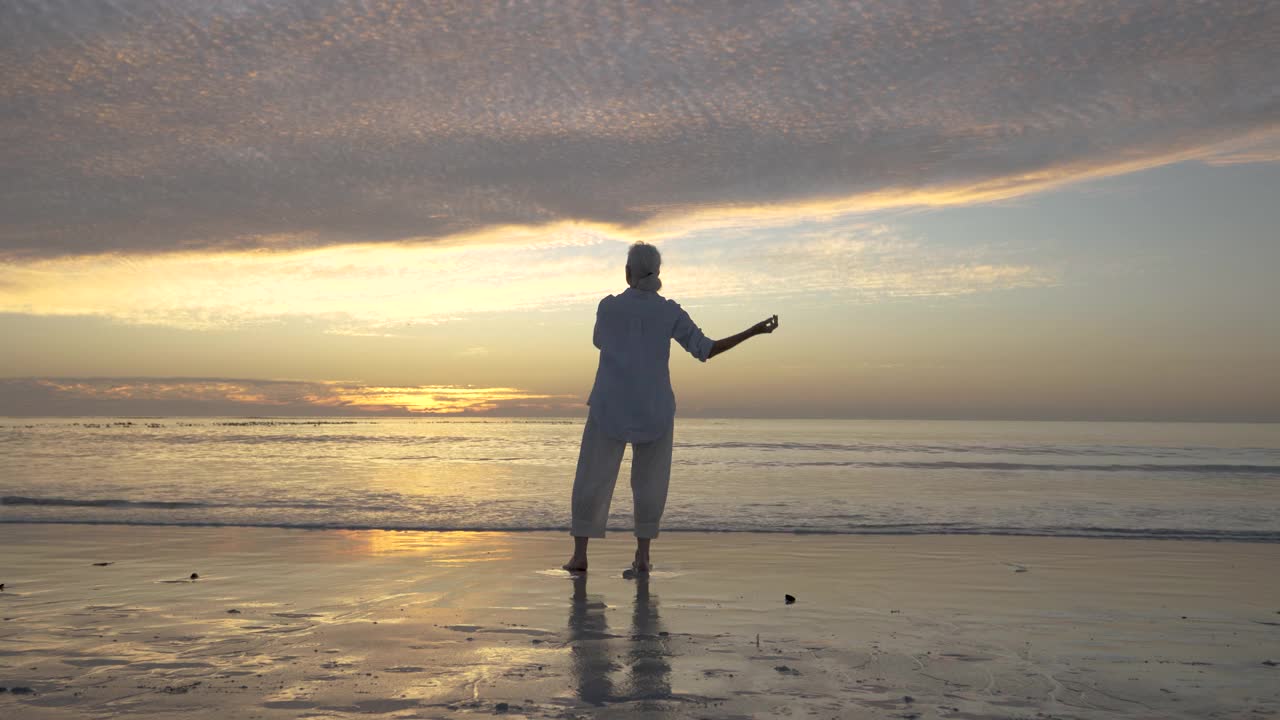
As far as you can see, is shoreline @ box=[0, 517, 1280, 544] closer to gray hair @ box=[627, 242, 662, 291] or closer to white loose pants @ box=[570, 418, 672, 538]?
white loose pants @ box=[570, 418, 672, 538]

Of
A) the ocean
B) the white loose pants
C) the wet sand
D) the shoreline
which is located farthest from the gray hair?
the ocean

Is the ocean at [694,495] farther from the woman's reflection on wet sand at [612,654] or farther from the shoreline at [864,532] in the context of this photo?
the woman's reflection on wet sand at [612,654]

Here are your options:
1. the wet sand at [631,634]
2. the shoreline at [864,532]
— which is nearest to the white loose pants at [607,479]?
the wet sand at [631,634]

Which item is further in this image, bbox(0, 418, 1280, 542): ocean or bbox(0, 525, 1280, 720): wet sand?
bbox(0, 418, 1280, 542): ocean

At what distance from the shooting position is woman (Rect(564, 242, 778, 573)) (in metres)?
6.45

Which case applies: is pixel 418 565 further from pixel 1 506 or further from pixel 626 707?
pixel 1 506

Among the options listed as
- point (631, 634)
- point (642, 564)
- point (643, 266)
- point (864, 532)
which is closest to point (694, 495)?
point (864, 532)

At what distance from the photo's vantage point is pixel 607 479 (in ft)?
21.4

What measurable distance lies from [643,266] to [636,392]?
903 millimetres

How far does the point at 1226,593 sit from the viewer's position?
6.16 meters

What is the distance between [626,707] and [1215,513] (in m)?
12.2

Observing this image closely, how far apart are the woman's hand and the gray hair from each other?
82 centimetres

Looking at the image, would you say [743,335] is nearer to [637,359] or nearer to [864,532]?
[637,359]

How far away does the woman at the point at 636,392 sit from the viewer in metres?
6.45
